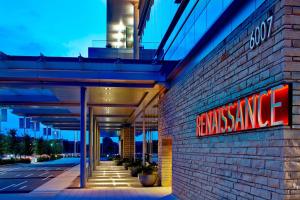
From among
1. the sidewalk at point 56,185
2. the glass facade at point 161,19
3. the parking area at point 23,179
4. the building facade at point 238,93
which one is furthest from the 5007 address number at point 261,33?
the parking area at point 23,179

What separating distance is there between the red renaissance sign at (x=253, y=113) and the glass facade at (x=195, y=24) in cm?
150

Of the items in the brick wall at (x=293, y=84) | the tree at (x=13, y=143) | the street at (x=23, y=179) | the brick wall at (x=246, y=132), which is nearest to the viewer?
the brick wall at (x=293, y=84)

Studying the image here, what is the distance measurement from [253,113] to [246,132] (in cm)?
59

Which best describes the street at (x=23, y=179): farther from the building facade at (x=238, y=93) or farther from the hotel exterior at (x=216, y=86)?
the building facade at (x=238, y=93)

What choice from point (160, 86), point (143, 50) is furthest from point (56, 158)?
point (160, 86)

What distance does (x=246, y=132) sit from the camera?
707cm

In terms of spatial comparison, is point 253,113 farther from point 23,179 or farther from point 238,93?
point 23,179

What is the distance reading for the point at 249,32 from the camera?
23.3 feet

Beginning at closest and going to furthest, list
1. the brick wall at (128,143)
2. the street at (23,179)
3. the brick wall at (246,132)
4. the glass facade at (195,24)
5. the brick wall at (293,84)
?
the brick wall at (293,84) < the brick wall at (246,132) < the glass facade at (195,24) < the street at (23,179) < the brick wall at (128,143)

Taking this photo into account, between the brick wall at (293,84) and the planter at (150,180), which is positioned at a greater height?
the brick wall at (293,84)

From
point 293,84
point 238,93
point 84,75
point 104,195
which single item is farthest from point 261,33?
point 84,75

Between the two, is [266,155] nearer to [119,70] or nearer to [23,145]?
[119,70]

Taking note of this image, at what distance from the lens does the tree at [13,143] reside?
51031mm

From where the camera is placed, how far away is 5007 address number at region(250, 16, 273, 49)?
6.14 meters
